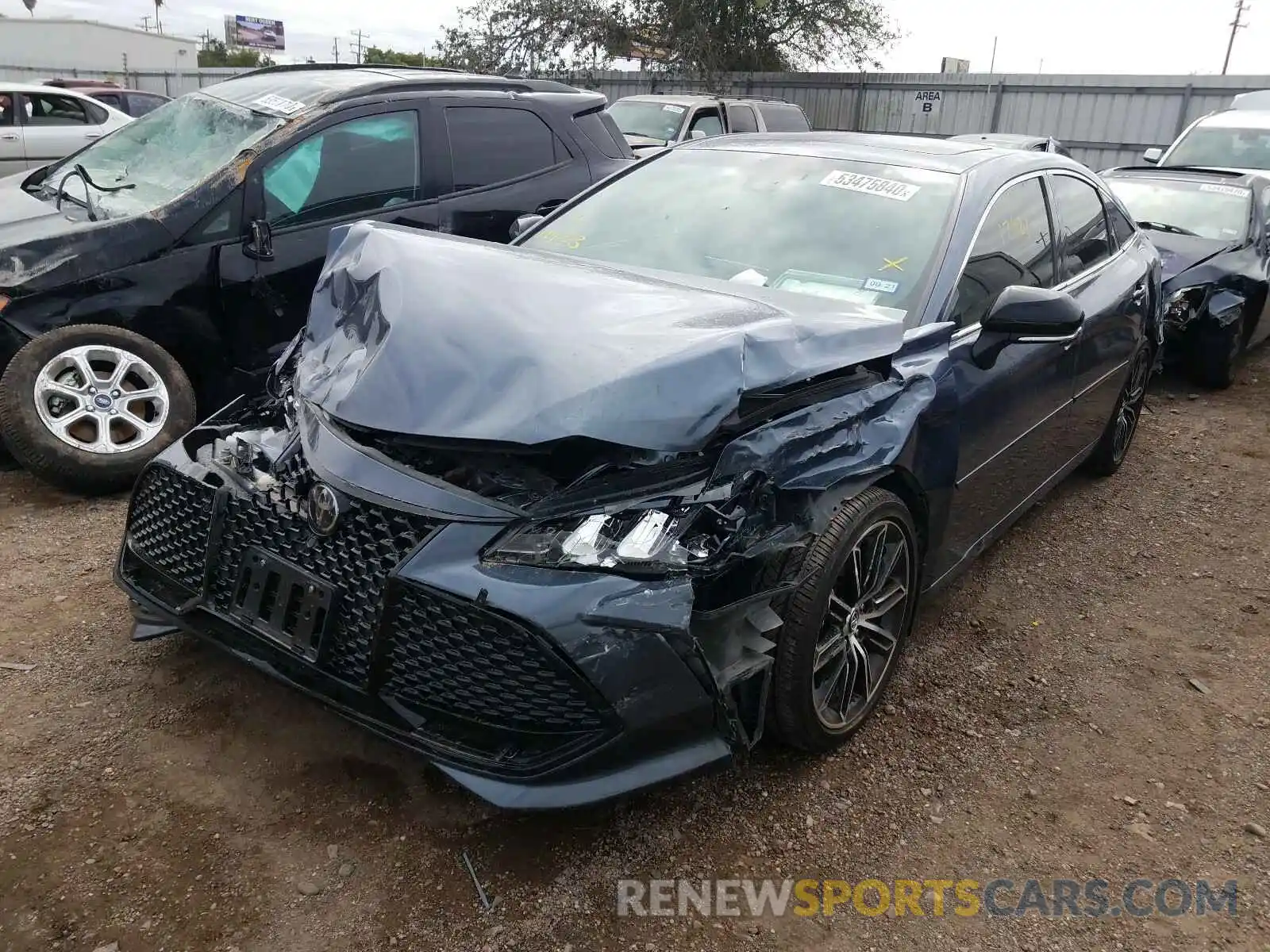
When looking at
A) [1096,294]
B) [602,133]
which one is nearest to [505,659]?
[1096,294]

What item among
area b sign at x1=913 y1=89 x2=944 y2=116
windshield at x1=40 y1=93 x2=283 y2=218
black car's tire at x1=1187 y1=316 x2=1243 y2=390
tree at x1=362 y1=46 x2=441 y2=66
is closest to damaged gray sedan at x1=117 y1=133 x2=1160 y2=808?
windshield at x1=40 y1=93 x2=283 y2=218

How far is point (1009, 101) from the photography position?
1719 centimetres

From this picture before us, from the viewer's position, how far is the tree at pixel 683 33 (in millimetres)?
20438

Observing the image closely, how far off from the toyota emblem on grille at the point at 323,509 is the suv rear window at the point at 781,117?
37.9 feet

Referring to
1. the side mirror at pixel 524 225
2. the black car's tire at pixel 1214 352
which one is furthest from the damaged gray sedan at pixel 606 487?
the black car's tire at pixel 1214 352

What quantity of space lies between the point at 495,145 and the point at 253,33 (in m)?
79.7

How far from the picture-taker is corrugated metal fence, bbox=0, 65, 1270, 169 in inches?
619

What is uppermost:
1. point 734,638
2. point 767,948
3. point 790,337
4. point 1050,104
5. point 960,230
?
point 1050,104

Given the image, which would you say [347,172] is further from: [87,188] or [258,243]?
[87,188]

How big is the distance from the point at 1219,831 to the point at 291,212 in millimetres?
4441

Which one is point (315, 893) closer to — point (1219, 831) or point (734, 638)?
point (734, 638)

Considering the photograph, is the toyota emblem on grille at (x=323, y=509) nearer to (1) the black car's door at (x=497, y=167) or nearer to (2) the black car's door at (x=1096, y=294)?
(2) the black car's door at (x=1096, y=294)

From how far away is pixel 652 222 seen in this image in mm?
3463

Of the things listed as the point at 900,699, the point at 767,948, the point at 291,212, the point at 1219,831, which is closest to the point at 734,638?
the point at 767,948
